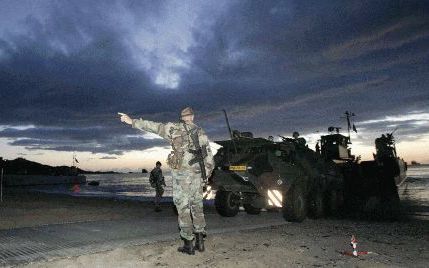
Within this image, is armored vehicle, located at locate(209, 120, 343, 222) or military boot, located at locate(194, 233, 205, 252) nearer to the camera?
A: military boot, located at locate(194, 233, 205, 252)

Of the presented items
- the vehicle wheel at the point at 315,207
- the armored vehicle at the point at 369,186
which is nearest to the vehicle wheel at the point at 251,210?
the vehicle wheel at the point at 315,207

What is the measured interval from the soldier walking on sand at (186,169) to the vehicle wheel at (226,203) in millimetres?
4404

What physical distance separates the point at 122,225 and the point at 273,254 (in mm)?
3693

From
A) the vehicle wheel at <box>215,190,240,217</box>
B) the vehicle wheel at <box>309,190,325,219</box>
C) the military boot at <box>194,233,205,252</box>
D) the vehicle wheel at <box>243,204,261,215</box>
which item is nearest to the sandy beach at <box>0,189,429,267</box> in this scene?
the military boot at <box>194,233,205,252</box>

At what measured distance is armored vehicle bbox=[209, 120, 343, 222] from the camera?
8766 mm

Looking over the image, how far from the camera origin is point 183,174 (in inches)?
202

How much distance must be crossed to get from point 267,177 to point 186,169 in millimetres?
4133

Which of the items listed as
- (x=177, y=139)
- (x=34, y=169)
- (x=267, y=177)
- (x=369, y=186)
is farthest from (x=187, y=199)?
(x=34, y=169)

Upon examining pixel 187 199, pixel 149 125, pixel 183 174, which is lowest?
pixel 187 199

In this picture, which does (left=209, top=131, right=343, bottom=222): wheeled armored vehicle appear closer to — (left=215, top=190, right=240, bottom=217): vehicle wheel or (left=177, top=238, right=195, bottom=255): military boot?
(left=215, top=190, right=240, bottom=217): vehicle wheel

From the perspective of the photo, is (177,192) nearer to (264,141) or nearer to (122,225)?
(122,225)

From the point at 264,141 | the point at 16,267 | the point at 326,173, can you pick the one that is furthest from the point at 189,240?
the point at 326,173

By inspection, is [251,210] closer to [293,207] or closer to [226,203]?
[226,203]

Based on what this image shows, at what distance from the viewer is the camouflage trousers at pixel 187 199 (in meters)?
5.09
